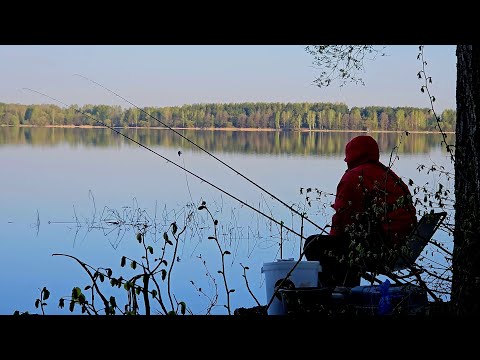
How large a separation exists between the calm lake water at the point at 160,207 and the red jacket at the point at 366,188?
18cm

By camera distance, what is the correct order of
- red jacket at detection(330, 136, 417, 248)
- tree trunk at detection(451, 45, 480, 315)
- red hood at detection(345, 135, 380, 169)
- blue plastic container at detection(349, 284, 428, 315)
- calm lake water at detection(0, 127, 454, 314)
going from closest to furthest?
tree trunk at detection(451, 45, 480, 315)
blue plastic container at detection(349, 284, 428, 315)
red jacket at detection(330, 136, 417, 248)
red hood at detection(345, 135, 380, 169)
calm lake water at detection(0, 127, 454, 314)

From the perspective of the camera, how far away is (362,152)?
18.5 feet

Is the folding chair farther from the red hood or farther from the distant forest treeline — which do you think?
the distant forest treeline

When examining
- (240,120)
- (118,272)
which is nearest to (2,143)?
(240,120)

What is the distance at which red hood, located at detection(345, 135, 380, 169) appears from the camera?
563 cm

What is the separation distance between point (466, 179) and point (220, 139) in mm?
22086

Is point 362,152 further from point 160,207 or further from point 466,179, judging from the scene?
point 160,207

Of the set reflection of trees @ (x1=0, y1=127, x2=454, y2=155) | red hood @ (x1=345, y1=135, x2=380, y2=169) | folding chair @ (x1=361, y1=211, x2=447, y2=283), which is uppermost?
A: red hood @ (x1=345, y1=135, x2=380, y2=169)

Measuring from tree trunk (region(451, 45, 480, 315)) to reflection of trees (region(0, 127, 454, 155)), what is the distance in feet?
50.6

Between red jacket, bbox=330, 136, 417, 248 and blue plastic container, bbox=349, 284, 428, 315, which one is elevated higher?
red jacket, bbox=330, 136, 417, 248

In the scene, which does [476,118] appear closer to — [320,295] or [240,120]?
[320,295]

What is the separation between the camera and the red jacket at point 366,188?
468 centimetres

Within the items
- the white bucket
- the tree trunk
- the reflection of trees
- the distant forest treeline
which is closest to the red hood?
the white bucket

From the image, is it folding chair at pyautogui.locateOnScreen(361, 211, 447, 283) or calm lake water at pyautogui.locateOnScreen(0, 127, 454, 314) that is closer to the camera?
folding chair at pyautogui.locateOnScreen(361, 211, 447, 283)
